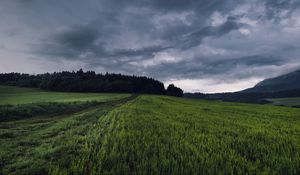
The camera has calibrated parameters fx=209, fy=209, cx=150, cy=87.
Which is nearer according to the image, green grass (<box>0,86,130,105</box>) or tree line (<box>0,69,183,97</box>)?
green grass (<box>0,86,130,105</box>)

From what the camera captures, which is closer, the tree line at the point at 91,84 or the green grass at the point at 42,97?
the green grass at the point at 42,97

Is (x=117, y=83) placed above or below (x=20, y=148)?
above

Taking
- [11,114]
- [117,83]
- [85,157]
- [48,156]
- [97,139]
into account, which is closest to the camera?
[85,157]

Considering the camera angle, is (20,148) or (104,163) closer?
(104,163)

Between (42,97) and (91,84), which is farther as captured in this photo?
(91,84)

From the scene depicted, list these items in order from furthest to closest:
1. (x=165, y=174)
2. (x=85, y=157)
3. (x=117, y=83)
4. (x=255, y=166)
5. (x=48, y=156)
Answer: (x=117, y=83) < (x=48, y=156) < (x=85, y=157) < (x=255, y=166) < (x=165, y=174)

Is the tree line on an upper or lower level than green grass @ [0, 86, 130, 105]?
upper

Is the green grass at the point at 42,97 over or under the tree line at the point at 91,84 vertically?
under

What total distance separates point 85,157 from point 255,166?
559 centimetres

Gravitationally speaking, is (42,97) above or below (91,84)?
below

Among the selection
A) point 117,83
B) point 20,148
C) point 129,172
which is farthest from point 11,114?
point 117,83

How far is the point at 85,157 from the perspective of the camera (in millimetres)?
7387

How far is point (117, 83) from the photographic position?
12712 cm

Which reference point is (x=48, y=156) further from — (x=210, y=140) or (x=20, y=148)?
(x=210, y=140)
